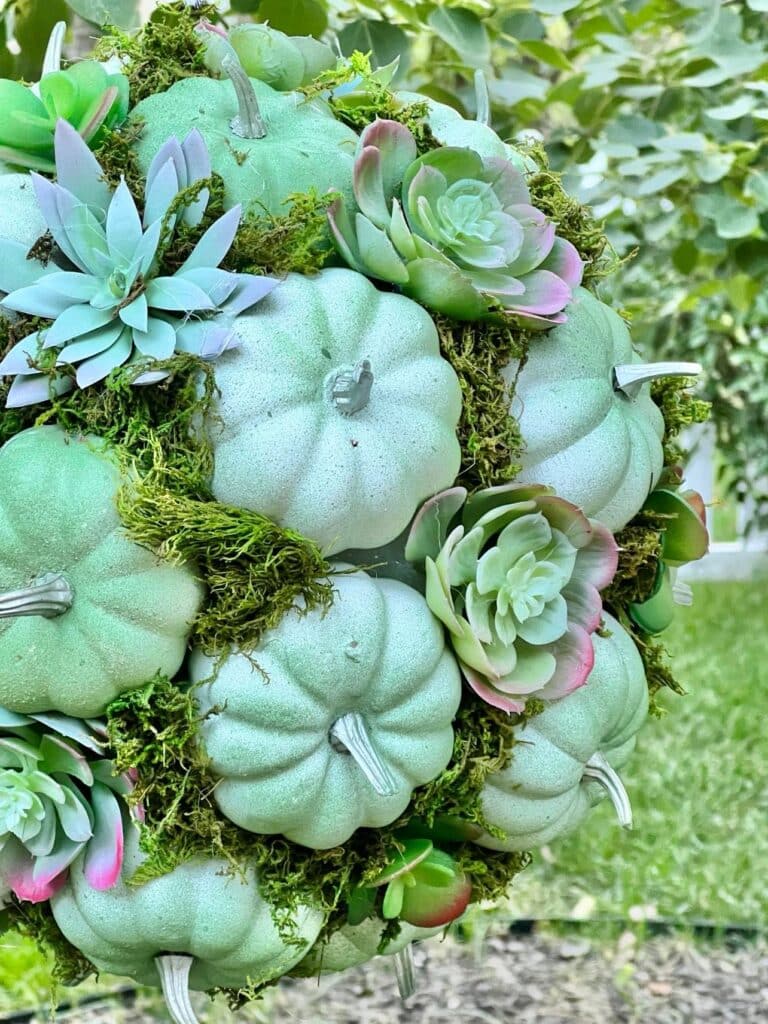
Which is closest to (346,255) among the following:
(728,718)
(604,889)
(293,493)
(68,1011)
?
(293,493)

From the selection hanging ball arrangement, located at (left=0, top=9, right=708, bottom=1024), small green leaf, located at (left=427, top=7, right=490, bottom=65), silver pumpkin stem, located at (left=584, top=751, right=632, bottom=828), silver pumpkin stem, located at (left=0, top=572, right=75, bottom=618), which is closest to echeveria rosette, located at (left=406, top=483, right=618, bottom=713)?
hanging ball arrangement, located at (left=0, top=9, right=708, bottom=1024)

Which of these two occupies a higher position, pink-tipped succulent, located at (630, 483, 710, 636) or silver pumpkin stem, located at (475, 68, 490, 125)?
silver pumpkin stem, located at (475, 68, 490, 125)

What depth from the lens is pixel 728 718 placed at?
300 cm

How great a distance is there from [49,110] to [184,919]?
1.79ft

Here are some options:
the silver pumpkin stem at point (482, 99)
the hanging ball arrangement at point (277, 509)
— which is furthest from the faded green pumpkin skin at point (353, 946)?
the silver pumpkin stem at point (482, 99)

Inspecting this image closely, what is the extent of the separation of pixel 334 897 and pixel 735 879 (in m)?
1.60

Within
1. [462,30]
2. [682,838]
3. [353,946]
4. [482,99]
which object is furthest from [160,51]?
[682,838]

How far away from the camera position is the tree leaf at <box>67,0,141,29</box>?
113 centimetres

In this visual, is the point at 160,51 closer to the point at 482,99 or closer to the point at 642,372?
the point at 482,99

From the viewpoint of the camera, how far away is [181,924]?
2.65ft

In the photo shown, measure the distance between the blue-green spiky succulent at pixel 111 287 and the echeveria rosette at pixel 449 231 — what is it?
0.10m

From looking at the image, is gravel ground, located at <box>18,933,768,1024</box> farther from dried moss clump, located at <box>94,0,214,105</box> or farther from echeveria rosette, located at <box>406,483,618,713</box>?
dried moss clump, located at <box>94,0,214,105</box>

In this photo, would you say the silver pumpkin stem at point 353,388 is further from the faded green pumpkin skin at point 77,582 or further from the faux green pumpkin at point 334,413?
the faded green pumpkin skin at point 77,582

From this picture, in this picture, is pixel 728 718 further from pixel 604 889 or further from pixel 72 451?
pixel 72 451
